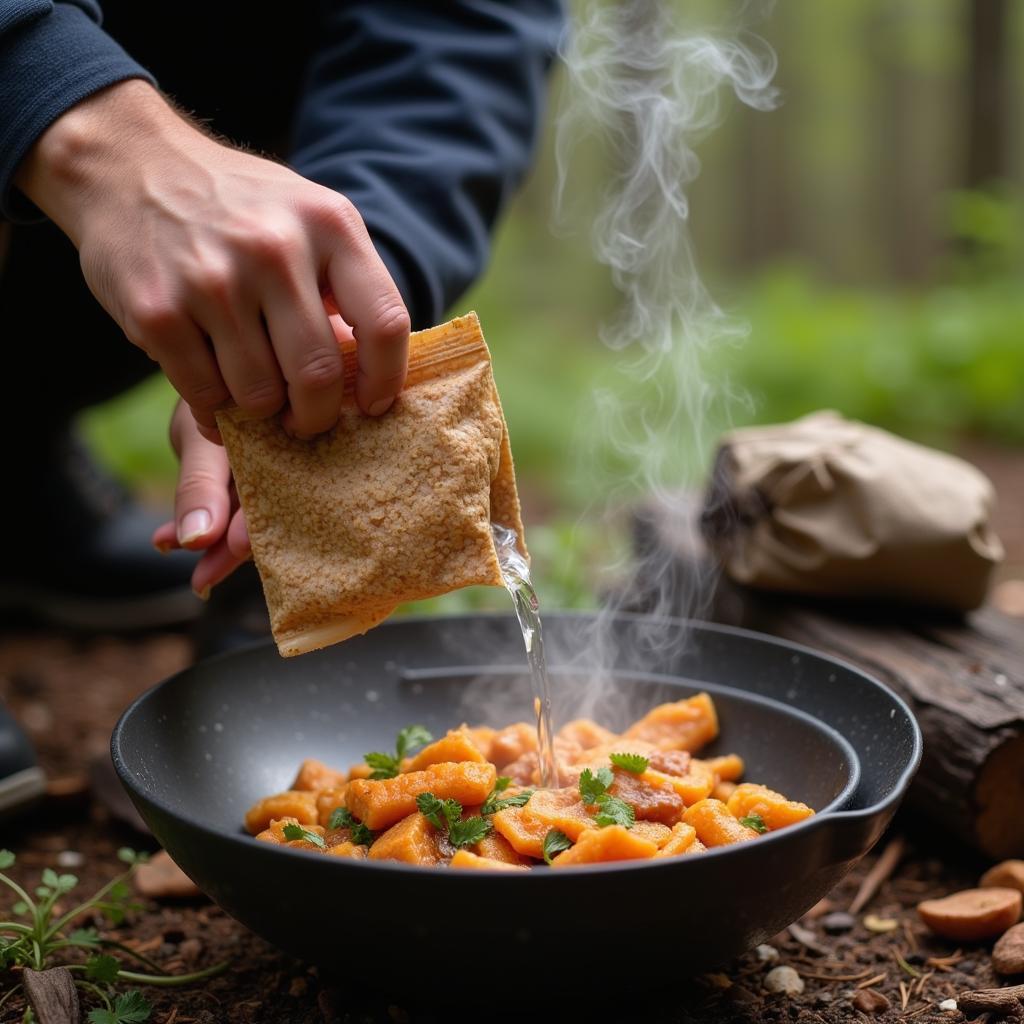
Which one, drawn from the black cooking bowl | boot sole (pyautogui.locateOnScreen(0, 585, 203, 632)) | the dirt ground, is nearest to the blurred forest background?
boot sole (pyautogui.locateOnScreen(0, 585, 203, 632))

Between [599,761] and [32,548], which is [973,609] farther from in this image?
[32,548]

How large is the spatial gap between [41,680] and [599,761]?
2.47 m

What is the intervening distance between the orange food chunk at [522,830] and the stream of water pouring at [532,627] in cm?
27

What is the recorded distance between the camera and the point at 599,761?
213 centimetres

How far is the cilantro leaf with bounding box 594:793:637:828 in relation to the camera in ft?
6.15

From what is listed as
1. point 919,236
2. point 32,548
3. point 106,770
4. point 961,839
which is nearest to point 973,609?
point 961,839

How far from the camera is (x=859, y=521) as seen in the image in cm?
298

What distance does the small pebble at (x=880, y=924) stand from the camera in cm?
238

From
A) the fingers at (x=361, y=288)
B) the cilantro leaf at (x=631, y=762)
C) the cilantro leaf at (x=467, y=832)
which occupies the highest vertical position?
the fingers at (x=361, y=288)

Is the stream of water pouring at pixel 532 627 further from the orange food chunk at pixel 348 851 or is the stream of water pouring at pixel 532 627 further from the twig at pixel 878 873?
the twig at pixel 878 873

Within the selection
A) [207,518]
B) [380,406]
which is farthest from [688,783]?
[207,518]

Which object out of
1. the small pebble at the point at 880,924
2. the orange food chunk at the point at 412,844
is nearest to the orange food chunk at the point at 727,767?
the small pebble at the point at 880,924

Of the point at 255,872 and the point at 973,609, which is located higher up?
the point at 255,872

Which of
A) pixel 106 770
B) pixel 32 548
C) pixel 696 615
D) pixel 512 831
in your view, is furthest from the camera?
pixel 32 548
